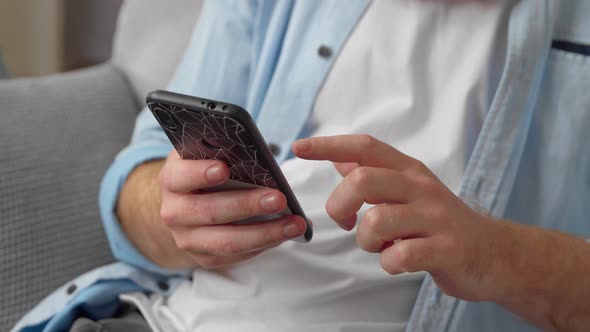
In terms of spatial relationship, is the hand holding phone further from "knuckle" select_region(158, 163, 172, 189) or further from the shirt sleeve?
the shirt sleeve

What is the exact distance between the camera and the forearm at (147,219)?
0.70m

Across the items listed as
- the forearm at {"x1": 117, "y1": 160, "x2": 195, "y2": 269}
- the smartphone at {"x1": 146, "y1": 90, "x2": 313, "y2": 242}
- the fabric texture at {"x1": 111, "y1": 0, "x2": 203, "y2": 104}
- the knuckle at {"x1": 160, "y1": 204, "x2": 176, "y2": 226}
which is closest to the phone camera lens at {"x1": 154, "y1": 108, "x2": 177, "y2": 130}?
the smartphone at {"x1": 146, "y1": 90, "x2": 313, "y2": 242}

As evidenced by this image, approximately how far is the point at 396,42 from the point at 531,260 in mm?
283

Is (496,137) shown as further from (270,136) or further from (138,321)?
(138,321)

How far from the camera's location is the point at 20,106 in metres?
0.83

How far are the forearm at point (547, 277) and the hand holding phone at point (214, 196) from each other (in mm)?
175

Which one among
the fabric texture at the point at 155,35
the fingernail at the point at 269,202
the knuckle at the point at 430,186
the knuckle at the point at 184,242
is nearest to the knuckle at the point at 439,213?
the knuckle at the point at 430,186

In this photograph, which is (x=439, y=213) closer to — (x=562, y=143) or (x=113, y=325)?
(x=562, y=143)

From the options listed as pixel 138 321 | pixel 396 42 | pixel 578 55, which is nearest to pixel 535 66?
pixel 578 55

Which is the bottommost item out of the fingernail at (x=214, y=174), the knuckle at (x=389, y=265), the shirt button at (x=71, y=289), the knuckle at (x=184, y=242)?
the shirt button at (x=71, y=289)

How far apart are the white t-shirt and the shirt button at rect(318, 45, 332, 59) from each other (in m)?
0.03

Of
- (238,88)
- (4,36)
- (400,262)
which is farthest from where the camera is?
(4,36)

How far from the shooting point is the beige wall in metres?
1.54

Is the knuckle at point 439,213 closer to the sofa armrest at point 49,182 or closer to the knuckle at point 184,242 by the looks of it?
the knuckle at point 184,242
